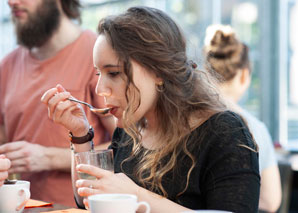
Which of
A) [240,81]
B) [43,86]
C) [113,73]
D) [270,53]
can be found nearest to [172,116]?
[113,73]

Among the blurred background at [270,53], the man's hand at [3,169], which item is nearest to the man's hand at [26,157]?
the man's hand at [3,169]

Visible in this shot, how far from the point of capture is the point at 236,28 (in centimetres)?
Result: 420

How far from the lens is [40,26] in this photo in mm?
2166

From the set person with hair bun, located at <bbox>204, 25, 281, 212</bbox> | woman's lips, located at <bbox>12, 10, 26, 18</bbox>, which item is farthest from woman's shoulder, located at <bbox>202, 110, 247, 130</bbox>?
woman's lips, located at <bbox>12, 10, 26, 18</bbox>

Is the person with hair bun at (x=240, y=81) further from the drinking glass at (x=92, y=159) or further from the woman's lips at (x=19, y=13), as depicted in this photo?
the drinking glass at (x=92, y=159)

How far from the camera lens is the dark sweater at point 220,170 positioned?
4.09ft

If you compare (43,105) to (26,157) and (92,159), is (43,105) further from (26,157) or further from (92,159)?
(92,159)

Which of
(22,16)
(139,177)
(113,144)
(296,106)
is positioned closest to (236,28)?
(296,106)

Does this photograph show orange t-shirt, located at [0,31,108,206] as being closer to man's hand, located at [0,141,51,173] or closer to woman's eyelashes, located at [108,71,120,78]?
man's hand, located at [0,141,51,173]

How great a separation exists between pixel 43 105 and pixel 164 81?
82cm

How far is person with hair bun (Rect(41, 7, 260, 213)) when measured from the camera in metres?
1.28

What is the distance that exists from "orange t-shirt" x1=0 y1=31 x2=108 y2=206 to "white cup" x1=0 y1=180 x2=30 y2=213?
2.45ft

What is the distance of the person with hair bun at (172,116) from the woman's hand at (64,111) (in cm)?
2

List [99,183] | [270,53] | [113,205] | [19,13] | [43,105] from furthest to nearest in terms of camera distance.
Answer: [270,53] → [19,13] → [43,105] → [99,183] → [113,205]
